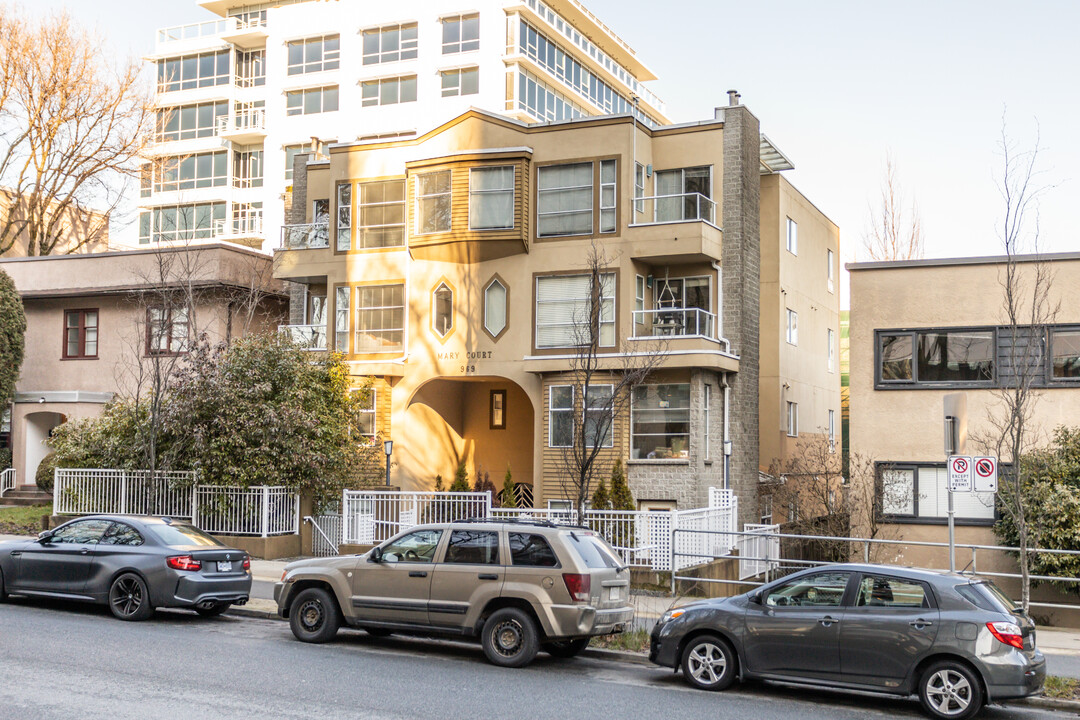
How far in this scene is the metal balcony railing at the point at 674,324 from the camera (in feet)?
89.7

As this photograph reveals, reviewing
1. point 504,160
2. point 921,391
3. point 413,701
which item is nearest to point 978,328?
point 921,391

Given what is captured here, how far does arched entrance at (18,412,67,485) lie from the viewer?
3525 centimetres

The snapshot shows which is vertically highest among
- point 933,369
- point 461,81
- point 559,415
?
point 461,81

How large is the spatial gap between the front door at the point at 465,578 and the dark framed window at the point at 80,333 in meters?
26.2

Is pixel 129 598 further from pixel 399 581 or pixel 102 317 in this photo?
pixel 102 317

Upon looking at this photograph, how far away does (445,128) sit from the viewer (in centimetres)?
3009

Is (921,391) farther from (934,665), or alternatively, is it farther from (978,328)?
(934,665)

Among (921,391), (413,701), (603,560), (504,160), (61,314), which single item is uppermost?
(504,160)

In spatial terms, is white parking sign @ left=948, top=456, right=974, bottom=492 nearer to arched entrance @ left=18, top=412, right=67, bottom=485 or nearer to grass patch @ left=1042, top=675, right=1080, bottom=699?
grass patch @ left=1042, top=675, right=1080, bottom=699

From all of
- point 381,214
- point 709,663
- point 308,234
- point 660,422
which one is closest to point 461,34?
point 308,234

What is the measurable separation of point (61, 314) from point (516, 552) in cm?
2852

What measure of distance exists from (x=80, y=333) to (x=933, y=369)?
87.3ft

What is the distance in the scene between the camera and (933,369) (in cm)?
2420

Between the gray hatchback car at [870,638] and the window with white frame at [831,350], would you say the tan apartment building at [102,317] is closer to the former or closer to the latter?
the window with white frame at [831,350]
